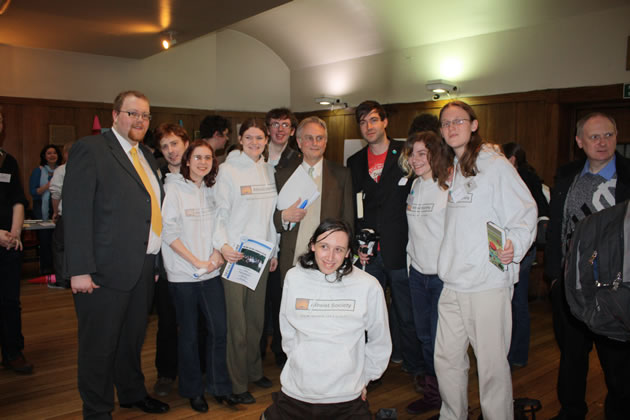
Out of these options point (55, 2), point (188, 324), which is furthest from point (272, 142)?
point (55, 2)

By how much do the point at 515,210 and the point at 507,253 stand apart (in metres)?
0.23

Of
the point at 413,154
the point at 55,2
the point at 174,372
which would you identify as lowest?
the point at 174,372

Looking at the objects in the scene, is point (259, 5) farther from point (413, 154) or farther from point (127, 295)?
point (127, 295)

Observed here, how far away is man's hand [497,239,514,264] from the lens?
7.20ft

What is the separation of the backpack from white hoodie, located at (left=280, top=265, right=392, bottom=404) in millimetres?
891

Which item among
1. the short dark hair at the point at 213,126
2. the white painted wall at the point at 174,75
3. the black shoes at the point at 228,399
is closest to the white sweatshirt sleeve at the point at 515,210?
the black shoes at the point at 228,399

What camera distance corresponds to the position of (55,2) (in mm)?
5449

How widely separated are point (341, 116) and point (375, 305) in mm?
7940

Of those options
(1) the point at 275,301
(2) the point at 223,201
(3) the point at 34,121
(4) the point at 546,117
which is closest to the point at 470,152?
(2) the point at 223,201

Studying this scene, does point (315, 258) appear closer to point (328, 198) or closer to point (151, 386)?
point (328, 198)

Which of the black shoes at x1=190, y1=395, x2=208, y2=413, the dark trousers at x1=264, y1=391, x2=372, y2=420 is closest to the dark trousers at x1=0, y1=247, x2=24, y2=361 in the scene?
the black shoes at x1=190, y1=395, x2=208, y2=413

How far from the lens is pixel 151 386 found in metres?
3.38

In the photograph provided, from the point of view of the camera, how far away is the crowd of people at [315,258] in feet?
7.29

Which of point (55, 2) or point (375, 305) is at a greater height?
point (55, 2)
